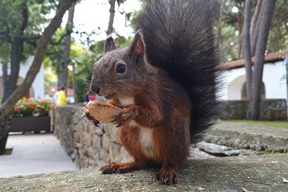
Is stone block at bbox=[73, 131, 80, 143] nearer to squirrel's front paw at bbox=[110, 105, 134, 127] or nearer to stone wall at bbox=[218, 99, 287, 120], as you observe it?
stone wall at bbox=[218, 99, 287, 120]

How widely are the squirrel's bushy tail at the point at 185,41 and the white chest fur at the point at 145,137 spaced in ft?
1.16

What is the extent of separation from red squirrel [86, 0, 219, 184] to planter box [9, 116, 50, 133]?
26.9 feet

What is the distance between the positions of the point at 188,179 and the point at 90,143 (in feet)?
9.92

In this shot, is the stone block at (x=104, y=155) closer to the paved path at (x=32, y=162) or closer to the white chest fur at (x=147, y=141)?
the paved path at (x=32, y=162)

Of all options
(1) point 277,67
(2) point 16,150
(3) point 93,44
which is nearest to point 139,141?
(3) point 93,44

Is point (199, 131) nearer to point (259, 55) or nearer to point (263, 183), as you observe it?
point (263, 183)

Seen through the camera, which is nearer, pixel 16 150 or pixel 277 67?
pixel 16 150

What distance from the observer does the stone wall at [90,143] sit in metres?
2.95

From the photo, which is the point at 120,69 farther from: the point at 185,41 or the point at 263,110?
the point at 263,110

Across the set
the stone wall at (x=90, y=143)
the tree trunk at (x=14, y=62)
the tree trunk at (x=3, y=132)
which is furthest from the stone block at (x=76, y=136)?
the tree trunk at (x=14, y=62)

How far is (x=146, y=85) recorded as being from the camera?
1296mm

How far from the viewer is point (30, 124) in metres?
9.12

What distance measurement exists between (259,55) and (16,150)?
4667 mm

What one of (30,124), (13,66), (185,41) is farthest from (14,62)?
(185,41)
